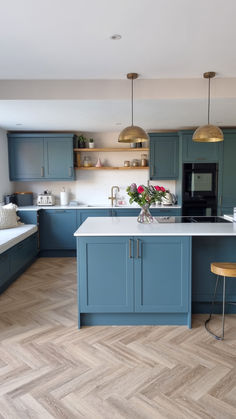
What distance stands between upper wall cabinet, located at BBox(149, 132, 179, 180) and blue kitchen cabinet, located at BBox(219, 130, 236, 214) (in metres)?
0.82

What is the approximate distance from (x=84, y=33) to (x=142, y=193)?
1.51m

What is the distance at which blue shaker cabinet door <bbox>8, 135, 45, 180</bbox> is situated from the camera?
5.51 meters

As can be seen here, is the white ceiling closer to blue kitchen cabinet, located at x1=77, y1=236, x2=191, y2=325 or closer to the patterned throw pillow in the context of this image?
the patterned throw pillow

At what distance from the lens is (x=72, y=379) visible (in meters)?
2.11

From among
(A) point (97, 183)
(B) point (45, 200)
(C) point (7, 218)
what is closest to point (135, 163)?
(A) point (97, 183)

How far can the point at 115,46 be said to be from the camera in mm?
2559

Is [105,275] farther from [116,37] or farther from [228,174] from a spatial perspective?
[228,174]

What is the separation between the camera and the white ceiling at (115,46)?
2.04m

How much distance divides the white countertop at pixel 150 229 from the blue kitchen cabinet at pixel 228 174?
7.32 ft

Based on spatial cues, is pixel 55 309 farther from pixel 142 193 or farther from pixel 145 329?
pixel 142 193

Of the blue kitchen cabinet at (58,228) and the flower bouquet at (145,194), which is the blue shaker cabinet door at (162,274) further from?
the blue kitchen cabinet at (58,228)

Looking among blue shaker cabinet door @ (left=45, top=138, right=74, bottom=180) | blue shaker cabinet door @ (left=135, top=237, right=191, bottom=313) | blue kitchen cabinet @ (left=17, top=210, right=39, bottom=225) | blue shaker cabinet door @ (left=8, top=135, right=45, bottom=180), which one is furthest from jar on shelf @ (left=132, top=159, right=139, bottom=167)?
blue shaker cabinet door @ (left=135, top=237, right=191, bottom=313)

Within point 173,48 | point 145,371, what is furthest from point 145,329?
point 173,48

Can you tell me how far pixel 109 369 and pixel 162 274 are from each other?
940 millimetres
